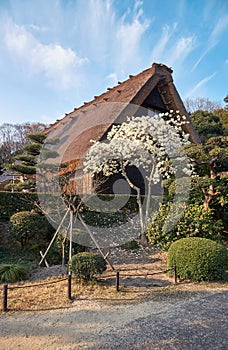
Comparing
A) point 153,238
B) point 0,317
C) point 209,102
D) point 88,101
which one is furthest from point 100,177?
point 209,102

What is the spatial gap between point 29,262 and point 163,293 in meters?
3.49

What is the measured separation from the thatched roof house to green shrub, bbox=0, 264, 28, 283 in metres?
4.89

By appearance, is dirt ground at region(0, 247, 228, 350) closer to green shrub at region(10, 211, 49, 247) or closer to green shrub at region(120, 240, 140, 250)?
green shrub at region(10, 211, 49, 247)

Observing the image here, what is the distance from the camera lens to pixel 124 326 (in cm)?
313

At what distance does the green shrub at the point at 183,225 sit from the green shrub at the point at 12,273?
12.0ft

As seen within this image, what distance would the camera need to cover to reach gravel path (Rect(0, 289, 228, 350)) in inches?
108

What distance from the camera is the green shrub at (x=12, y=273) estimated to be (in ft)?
16.5

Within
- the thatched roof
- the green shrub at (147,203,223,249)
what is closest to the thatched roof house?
the thatched roof

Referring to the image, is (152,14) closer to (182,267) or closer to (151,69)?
(151,69)

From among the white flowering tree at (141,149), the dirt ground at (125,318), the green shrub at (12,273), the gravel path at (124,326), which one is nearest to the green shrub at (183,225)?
the white flowering tree at (141,149)

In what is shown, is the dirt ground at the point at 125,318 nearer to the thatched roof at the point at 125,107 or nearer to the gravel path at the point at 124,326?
the gravel path at the point at 124,326

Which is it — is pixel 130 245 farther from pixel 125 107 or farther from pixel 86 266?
pixel 125 107

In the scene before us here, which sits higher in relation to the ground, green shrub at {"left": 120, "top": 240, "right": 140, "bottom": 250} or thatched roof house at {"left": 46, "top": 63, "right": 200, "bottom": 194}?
thatched roof house at {"left": 46, "top": 63, "right": 200, "bottom": 194}

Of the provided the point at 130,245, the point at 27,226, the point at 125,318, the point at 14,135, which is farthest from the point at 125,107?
the point at 14,135
